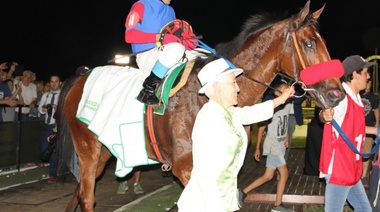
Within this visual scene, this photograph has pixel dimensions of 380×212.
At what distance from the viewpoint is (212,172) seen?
3.07 m

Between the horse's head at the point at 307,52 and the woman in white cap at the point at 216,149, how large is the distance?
1.16 metres

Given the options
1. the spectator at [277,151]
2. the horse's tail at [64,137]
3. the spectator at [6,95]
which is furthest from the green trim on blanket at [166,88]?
the spectator at [6,95]

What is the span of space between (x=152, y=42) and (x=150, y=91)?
0.72 metres

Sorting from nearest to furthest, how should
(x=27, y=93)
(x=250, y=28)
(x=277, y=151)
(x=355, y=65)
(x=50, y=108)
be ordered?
(x=355, y=65)
(x=250, y=28)
(x=277, y=151)
(x=50, y=108)
(x=27, y=93)

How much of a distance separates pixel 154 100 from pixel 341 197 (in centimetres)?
203

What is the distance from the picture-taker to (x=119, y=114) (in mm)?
5020

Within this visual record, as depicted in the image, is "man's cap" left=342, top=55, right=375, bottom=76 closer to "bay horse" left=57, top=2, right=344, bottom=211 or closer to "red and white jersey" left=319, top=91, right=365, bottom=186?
"red and white jersey" left=319, top=91, right=365, bottom=186

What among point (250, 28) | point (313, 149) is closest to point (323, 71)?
point (250, 28)

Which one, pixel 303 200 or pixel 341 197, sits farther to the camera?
pixel 303 200

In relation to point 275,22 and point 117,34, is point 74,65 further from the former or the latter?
point 275,22

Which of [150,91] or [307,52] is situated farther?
[150,91]

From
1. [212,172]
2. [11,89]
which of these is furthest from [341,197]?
[11,89]

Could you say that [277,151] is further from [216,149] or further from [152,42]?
[216,149]

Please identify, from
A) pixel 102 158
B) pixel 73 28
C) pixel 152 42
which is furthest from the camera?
pixel 73 28
